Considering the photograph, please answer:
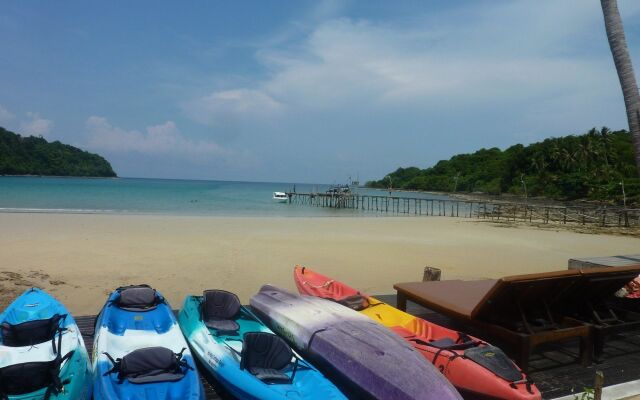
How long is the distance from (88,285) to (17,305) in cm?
464

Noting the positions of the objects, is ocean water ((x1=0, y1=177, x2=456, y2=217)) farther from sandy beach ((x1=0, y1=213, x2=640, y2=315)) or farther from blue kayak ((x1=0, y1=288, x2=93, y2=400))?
blue kayak ((x1=0, y1=288, x2=93, y2=400))

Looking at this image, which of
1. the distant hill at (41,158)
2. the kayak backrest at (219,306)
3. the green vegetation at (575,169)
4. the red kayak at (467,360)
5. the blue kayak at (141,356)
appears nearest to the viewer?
the blue kayak at (141,356)

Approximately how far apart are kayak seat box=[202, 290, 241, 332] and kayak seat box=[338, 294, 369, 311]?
4.01 ft

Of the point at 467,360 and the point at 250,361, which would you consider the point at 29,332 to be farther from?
the point at 467,360

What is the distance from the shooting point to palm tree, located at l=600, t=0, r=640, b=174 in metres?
5.08

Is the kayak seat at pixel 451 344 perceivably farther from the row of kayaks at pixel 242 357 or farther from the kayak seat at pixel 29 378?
the kayak seat at pixel 29 378

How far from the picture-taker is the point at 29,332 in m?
3.93

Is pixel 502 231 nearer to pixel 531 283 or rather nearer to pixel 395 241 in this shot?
pixel 395 241

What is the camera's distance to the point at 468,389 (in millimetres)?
3420

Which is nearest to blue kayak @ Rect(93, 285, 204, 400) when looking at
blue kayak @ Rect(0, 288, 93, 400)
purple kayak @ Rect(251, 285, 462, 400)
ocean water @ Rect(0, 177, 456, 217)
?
blue kayak @ Rect(0, 288, 93, 400)

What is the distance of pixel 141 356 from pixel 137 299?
1.58 m

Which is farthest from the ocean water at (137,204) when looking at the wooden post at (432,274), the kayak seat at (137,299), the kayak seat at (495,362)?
the kayak seat at (495,362)

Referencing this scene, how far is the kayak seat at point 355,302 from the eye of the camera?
17.2 feet

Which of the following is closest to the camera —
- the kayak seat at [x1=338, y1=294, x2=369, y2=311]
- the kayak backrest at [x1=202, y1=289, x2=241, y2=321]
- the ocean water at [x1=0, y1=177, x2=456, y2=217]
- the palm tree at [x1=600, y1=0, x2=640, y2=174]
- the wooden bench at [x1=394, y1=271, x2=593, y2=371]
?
the wooden bench at [x1=394, y1=271, x2=593, y2=371]
